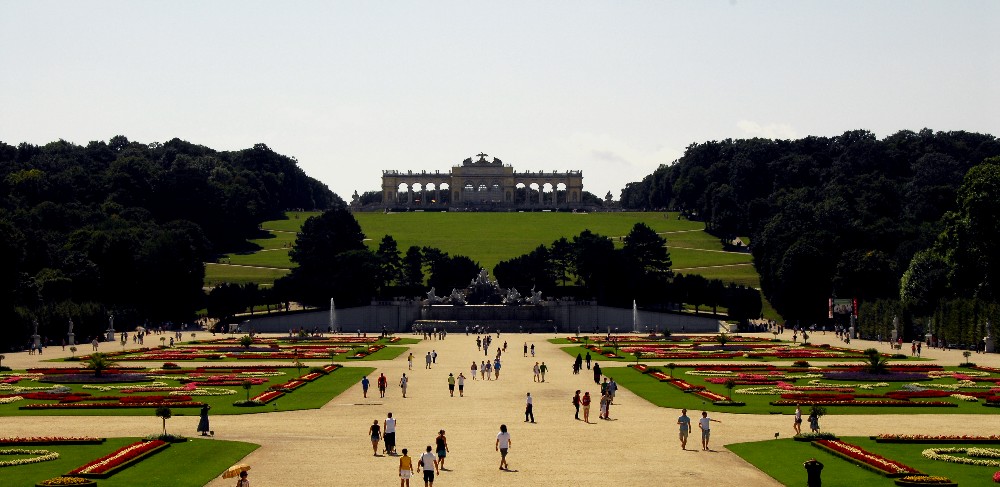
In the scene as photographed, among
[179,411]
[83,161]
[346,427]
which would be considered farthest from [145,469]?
[83,161]

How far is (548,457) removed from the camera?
92.8 ft

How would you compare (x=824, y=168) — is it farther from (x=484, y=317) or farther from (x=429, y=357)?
(x=429, y=357)

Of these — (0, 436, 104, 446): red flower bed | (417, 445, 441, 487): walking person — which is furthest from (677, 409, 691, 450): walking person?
(0, 436, 104, 446): red flower bed

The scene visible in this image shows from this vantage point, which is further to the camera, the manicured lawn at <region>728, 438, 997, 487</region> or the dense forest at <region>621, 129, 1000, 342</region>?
the dense forest at <region>621, 129, 1000, 342</region>

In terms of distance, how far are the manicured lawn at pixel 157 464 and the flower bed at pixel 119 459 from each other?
13 cm

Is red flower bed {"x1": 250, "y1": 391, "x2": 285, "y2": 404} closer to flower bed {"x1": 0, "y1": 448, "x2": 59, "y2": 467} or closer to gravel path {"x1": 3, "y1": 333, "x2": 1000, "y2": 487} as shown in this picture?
gravel path {"x1": 3, "y1": 333, "x2": 1000, "y2": 487}

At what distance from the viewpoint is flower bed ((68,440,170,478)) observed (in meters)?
25.1

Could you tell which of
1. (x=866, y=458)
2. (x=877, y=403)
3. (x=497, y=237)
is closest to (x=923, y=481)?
(x=866, y=458)

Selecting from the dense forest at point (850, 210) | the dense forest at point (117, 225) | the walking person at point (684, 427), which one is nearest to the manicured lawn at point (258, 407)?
the walking person at point (684, 427)

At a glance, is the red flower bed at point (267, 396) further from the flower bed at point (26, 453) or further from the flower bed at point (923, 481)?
the flower bed at point (923, 481)

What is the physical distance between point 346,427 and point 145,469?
7.93m

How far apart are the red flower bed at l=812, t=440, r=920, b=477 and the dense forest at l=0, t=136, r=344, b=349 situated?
166 feet

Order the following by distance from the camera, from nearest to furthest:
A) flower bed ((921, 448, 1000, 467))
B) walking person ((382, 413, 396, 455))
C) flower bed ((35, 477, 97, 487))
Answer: flower bed ((35, 477, 97, 487))
flower bed ((921, 448, 1000, 467))
walking person ((382, 413, 396, 455))

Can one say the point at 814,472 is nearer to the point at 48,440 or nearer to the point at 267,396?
the point at 48,440
